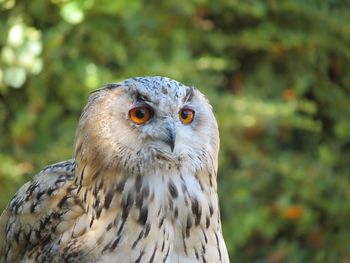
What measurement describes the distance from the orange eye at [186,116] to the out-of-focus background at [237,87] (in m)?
1.29

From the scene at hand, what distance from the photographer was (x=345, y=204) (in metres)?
4.83

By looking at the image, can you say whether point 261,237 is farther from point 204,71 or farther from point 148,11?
point 148,11

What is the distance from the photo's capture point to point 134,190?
2465 mm

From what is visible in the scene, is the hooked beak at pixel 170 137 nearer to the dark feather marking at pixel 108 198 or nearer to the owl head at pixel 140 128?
the owl head at pixel 140 128

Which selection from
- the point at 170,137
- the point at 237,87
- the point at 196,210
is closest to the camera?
the point at 170,137

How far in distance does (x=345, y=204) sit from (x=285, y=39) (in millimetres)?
926

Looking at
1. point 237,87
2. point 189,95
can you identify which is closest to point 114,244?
point 189,95

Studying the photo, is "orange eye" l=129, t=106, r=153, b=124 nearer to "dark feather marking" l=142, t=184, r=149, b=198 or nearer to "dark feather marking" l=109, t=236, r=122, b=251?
"dark feather marking" l=142, t=184, r=149, b=198

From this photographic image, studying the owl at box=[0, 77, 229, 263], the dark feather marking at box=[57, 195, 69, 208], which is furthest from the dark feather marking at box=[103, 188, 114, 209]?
the dark feather marking at box=[57, 195, 69, 208]

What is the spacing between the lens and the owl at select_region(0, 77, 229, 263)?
2.43 meters

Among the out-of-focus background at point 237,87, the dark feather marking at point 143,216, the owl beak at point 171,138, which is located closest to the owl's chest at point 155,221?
the dark feather marking at point 143,216

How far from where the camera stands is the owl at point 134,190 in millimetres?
2432

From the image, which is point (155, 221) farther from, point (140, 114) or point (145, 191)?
point (140, 114)

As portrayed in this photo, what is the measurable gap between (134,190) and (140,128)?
0.17 m
